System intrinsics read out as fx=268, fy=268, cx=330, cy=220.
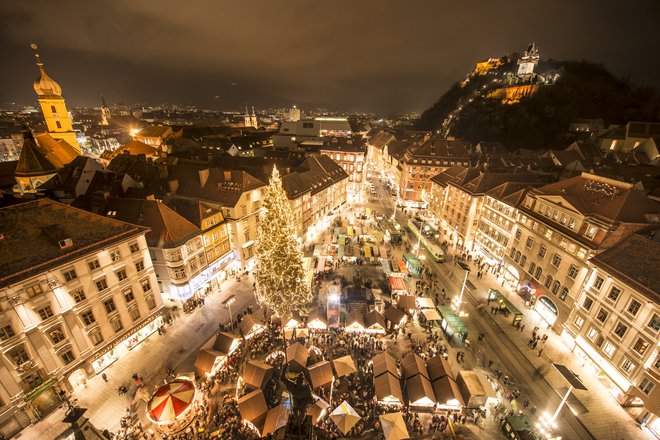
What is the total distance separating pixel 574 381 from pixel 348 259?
32.9 meters

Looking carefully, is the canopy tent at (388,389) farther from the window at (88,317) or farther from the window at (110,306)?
the window at (88,317)

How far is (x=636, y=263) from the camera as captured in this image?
Answer: 2672 cm

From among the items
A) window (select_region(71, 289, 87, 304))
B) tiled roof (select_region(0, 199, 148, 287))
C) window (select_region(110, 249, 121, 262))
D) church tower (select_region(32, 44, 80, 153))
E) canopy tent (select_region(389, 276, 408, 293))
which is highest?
church tower (select_region(32, 44, 80, 153))

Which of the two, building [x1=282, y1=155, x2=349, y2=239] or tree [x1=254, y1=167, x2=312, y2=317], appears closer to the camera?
tree [x1=254, y1=167, x2=312, y2=317]

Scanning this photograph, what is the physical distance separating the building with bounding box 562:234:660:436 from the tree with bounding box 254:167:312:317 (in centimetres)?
3194

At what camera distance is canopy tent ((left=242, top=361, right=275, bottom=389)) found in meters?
25.4

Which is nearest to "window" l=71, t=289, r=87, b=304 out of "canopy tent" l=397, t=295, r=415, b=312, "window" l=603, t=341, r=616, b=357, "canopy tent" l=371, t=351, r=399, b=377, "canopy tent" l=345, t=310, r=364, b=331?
"canopy tent" l=345, t=310, r=364, b=331

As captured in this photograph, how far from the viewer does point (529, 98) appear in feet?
325

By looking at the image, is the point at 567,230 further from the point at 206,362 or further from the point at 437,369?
the point at 206,362

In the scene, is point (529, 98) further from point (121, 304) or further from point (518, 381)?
point (121, 304)

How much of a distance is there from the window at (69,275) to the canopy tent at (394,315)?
33.2m

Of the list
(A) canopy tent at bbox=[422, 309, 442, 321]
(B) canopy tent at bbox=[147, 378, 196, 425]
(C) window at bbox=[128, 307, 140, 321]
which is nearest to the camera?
(B) canopy tent at bbox=[147, 378, 196, 425]

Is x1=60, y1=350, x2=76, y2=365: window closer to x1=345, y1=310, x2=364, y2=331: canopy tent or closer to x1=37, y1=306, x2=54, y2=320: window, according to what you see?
x1=37, y1=306, x2=54, y2=320: window

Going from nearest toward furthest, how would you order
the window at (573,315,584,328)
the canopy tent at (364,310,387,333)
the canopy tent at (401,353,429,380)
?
the canopy tent at (401,353,429,380), the window at (573,315,584,328), the canopy tent at (364,310,387,333)
